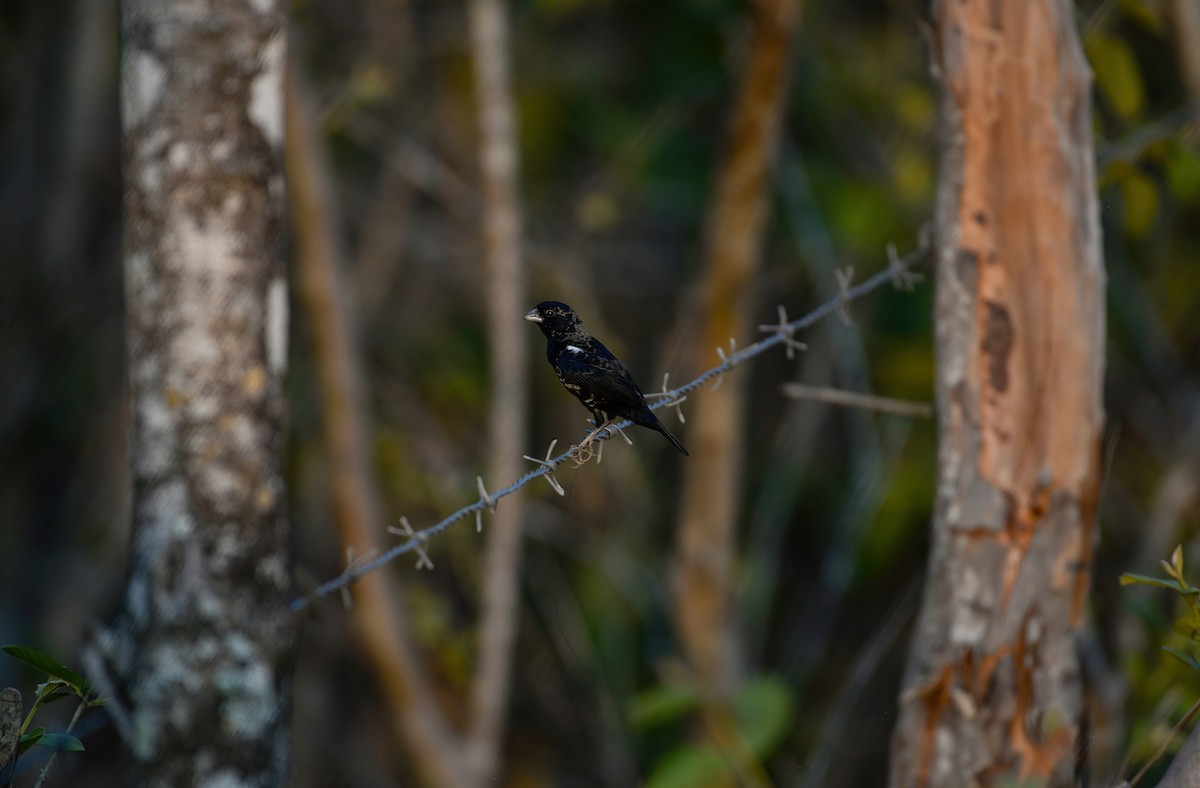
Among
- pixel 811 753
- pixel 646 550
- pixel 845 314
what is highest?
pixel 845 314

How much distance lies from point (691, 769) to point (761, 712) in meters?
0.34

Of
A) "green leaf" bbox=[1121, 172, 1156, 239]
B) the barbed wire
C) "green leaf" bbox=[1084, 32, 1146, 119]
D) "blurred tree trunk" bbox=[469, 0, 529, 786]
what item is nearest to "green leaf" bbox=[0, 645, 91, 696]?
the barbed wire

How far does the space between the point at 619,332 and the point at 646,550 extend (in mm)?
1886

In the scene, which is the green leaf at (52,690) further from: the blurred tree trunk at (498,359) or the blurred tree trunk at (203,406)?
the blurred tree trunk at (498,359)

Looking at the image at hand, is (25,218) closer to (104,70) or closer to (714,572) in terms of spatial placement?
(104,70)

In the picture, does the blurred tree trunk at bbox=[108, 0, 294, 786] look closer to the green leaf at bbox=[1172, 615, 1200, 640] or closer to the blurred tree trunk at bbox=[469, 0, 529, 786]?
the green leaf at bbox=[1172, 615, 1200, 640]

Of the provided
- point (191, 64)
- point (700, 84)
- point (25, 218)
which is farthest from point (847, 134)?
point (191, 64)

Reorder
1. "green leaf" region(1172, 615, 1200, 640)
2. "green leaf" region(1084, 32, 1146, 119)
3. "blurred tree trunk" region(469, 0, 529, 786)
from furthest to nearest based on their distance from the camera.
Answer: "blurred tree trunk" region(469, 0, 529, 786), "green leaf" region(1084, 32, 1146, 119), "green leaf" region(1172, 615, 1200, 640)

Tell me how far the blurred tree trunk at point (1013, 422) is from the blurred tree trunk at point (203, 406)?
1.51 meters

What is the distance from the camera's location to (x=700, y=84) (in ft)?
24.1

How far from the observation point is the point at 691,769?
4.22 meters

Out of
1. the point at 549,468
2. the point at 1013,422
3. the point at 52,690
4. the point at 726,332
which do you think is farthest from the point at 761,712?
the point at 52,690

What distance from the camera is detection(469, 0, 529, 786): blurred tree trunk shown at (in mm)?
5797

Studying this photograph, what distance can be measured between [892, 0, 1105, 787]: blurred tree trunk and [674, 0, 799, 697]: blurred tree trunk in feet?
7.30
